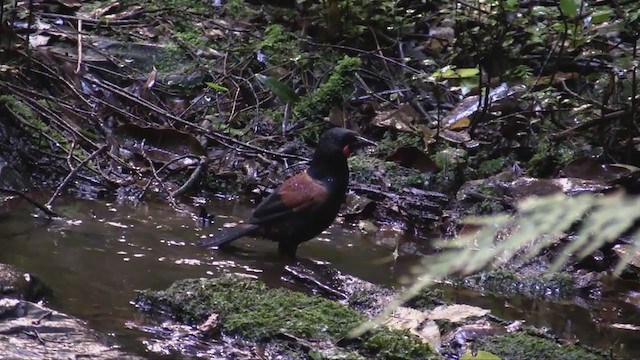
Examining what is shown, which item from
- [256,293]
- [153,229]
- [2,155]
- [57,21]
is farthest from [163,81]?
[256,293]

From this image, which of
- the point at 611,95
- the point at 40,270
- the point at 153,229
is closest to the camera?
the point at 40,270

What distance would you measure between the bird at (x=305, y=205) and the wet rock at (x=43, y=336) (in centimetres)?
169

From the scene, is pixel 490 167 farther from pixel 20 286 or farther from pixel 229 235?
pixel 20 286

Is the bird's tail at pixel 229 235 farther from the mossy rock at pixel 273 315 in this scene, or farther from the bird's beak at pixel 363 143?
the bird's beak at pixel 363 143

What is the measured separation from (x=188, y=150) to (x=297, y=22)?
2481 millimetres

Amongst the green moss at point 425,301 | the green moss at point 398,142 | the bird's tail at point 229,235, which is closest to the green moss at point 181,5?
the green moss at point 398,142

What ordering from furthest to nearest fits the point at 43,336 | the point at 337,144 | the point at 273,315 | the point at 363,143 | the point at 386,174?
the point at 363,143 < the point at 386,174 < the point at 337,144 < the point at 273,315 < the point at 43,336

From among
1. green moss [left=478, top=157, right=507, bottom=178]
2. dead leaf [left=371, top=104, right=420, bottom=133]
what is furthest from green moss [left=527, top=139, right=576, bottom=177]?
dead leaf [left=371, top=104, right=420, bottom=133]

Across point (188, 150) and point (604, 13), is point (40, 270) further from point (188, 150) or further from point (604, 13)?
point (604, 13)

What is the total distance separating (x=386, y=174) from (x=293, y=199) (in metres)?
1.40

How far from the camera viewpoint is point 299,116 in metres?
6.90

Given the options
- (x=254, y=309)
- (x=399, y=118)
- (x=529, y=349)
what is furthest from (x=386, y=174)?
(x=529, y=349)

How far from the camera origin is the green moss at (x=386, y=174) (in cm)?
592

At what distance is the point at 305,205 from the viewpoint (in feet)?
15.2
